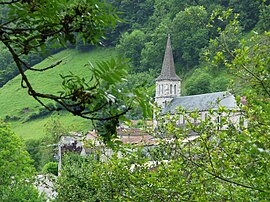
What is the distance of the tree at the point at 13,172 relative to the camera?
34531 millimetres

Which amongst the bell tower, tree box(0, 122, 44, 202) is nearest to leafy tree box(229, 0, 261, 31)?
the bell tower

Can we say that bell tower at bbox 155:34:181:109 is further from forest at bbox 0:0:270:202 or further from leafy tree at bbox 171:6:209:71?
forest at bbox 0:0:270:202

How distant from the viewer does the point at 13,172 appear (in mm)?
39719

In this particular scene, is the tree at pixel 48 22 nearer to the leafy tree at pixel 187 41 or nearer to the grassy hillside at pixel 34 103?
the grassy hillside at pixel 34 103

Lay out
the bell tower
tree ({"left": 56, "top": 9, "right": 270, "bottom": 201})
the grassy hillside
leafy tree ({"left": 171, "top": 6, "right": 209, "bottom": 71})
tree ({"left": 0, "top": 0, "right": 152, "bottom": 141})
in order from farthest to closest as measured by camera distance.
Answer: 1. leafy tree ({"left": 171, "top": 6, "right": 209, "bottom": 71})
2. the grassy hillside
3. the bell tower
4. tree ({"left": 56, "top": 9, "right": 270, "bottom": 201})
5. tree ({"left": 0, "top": 0, "right": 152, "bottom": 141})

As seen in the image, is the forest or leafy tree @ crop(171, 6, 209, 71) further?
leafy tree @ crop(171, 6, 209, 71)

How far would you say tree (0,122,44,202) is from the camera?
3453 cm

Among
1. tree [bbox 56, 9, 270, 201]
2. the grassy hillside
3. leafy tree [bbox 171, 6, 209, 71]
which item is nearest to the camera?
tree [bbox 56, 9, 270, 201]

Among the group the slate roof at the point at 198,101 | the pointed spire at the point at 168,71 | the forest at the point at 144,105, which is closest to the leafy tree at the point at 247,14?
the pointed spire at the point at 168,71

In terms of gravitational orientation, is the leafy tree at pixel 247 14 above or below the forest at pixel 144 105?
below

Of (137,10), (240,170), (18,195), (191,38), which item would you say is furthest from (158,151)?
(137,10)

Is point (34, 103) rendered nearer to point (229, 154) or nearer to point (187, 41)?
point (187, 41)

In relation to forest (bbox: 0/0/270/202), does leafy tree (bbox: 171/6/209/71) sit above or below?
below

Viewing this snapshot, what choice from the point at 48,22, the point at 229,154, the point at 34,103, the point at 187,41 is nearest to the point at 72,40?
the point at 48,22
